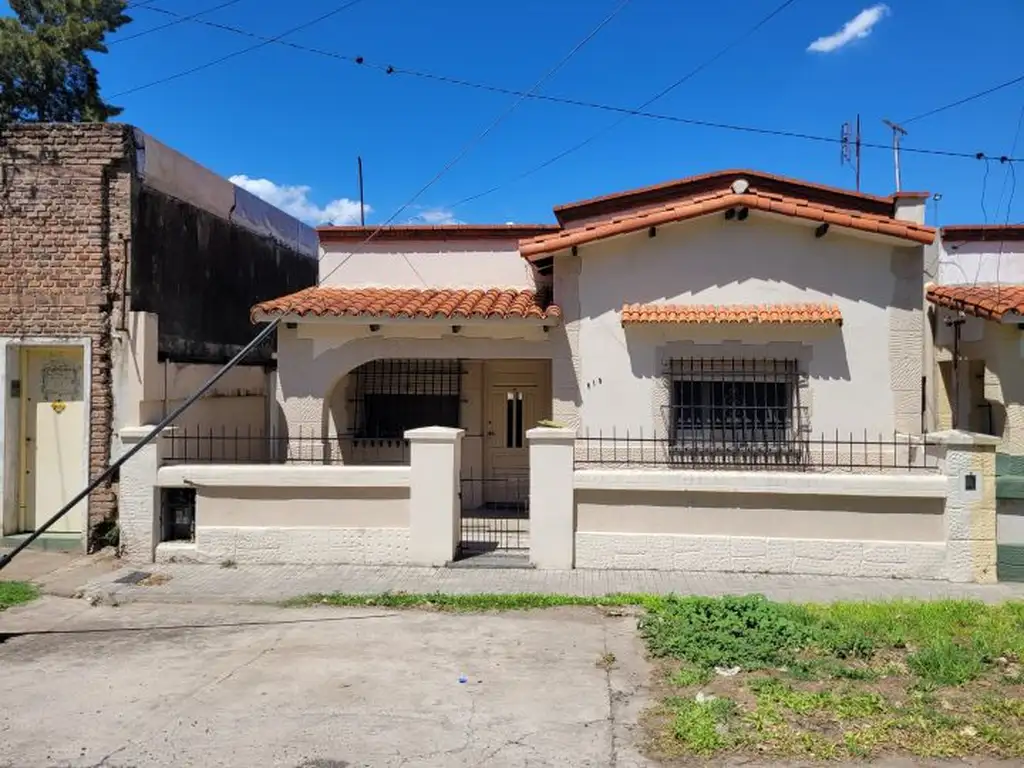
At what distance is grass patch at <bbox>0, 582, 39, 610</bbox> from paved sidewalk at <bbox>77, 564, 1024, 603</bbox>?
0.49 meters

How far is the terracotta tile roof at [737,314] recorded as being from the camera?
935 centimetres

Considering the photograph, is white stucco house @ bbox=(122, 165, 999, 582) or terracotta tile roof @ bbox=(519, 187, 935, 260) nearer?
white stucco house @ bbox=(122, 165, 999, 582)

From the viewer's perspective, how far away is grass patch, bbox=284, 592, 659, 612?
281 inches

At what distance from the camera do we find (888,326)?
31.3ft

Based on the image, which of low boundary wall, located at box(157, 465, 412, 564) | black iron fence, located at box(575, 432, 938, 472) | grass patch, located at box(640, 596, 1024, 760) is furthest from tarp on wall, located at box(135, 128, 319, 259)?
grass patch, located at box(640, 596, 1024, 760)

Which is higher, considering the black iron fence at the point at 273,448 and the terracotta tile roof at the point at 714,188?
the terracotta tile roof at the point at 714,188

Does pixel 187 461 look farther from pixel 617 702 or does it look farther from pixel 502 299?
pixel 617 702

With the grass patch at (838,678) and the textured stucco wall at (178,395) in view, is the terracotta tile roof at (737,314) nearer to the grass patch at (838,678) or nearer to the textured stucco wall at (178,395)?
the grass patch at (838,678)

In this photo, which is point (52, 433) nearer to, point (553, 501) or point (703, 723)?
point (553, 501)

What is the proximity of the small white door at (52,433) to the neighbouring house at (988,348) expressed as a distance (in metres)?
10.3

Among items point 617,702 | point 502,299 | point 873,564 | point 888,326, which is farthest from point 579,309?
point 617,702

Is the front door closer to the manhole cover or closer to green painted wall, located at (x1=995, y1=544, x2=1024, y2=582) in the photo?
the manhole cover

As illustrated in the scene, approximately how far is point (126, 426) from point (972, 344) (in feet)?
34.6

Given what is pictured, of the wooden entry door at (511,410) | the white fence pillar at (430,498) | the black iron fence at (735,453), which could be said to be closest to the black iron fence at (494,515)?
the wooden entry door at (511,410)
